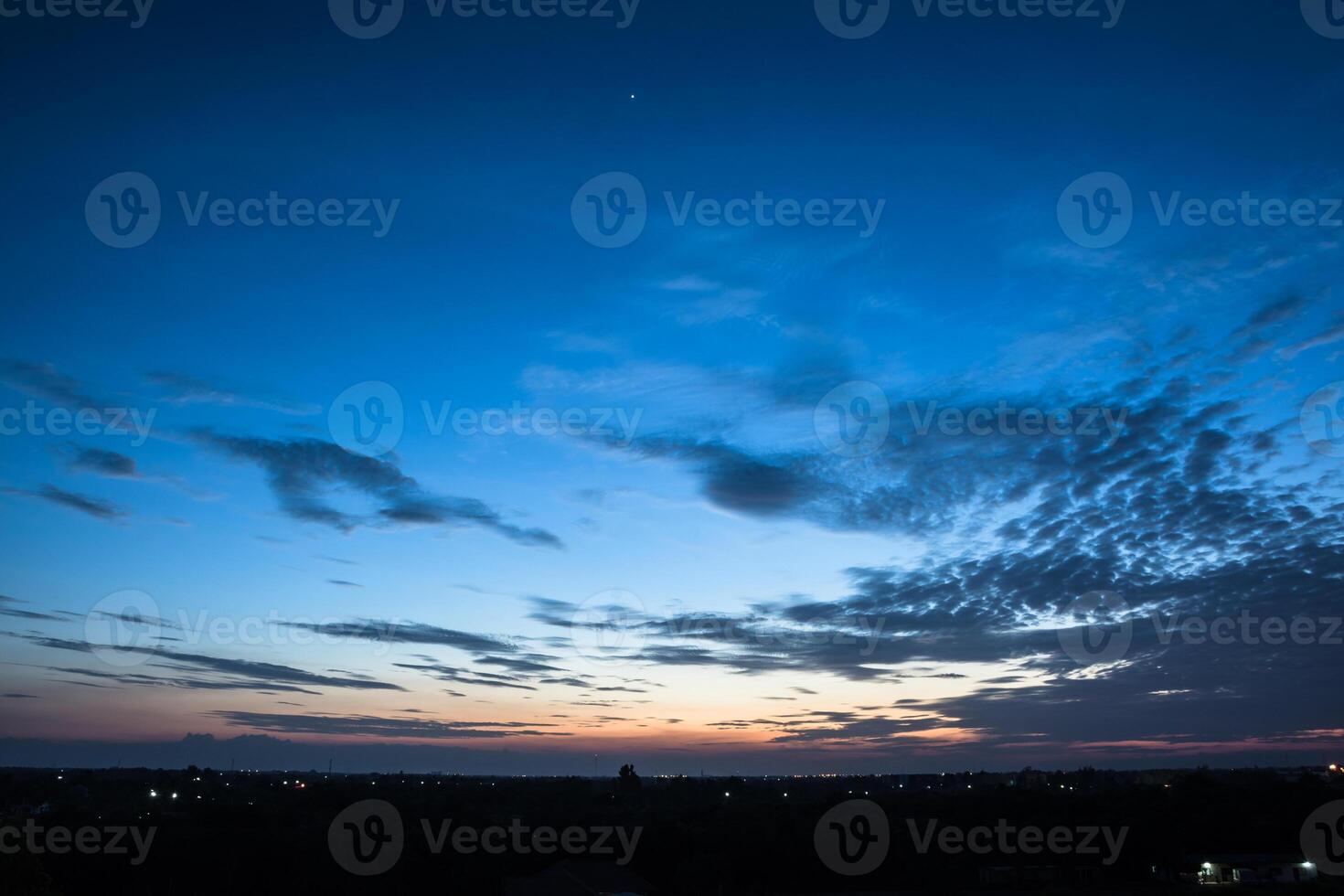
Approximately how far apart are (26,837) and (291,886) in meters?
19.6

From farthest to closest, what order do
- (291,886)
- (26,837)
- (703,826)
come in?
(703,826)
(291,886)
(26,837)

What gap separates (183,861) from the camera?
42.0 m

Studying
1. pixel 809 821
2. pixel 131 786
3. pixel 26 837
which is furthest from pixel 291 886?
pixel 131 786

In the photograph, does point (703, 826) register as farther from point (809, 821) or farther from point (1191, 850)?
point (1191, 850)

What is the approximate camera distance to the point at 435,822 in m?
52.7

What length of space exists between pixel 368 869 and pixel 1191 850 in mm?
43884

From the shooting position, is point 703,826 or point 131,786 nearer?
point 703,826

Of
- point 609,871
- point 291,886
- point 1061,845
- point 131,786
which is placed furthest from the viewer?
point 131,786

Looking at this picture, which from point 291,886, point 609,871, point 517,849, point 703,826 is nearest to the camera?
point 609,871

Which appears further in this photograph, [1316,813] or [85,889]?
[1316,813]

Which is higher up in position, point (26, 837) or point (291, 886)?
point (26, 837)

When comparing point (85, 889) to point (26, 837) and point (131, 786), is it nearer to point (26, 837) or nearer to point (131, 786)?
point (26, 837)

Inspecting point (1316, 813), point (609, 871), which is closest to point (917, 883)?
point (609, 871)

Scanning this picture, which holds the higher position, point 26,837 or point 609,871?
point 26,837
